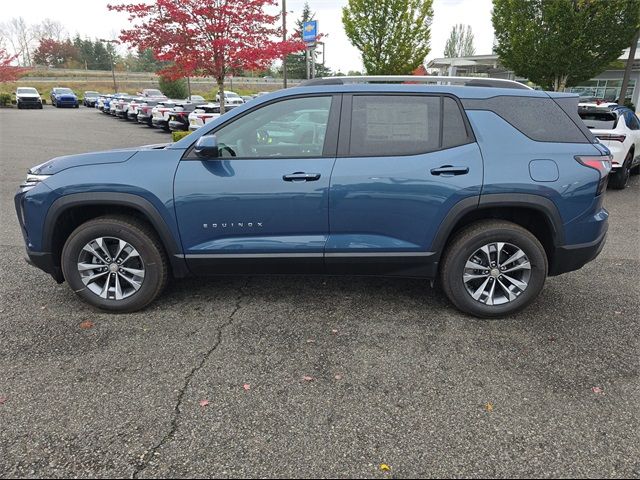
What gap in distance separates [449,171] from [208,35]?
11.0 m

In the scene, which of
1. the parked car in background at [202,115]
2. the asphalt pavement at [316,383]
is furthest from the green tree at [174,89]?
the asphalt pavement at [316,383]

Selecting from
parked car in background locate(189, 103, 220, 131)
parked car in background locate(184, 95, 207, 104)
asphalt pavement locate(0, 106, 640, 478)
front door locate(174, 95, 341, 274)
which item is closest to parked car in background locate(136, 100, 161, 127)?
parked car in background locate(184, 95, 207, 104)

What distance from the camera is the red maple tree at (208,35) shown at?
1192cm

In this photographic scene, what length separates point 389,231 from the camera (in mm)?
3441

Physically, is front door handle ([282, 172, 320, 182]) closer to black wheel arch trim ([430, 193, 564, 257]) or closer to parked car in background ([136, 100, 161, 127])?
black wheel arch trim ([430, 193, 564, 257])

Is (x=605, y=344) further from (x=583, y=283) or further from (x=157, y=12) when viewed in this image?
(x=157, y=12)

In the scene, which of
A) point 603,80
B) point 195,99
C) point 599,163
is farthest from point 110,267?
point 603,80

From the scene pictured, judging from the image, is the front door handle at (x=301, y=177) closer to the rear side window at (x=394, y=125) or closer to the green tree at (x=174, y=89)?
the rear side window at (x=394, y=125)

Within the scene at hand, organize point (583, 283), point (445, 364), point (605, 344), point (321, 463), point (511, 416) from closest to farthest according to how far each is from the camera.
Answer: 1. point (321, 463)
2. point (511, 416)
3. point (445, 364)
4. point (605, 344)
5. point (583, 283)

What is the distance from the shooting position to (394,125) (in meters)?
3.45

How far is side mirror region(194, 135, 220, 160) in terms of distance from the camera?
3252 millimetres

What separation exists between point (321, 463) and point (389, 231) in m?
1.74

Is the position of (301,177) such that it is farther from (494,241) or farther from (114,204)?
(494,241)

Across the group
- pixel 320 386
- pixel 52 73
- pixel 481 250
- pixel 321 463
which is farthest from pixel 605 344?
pixel 52 73
